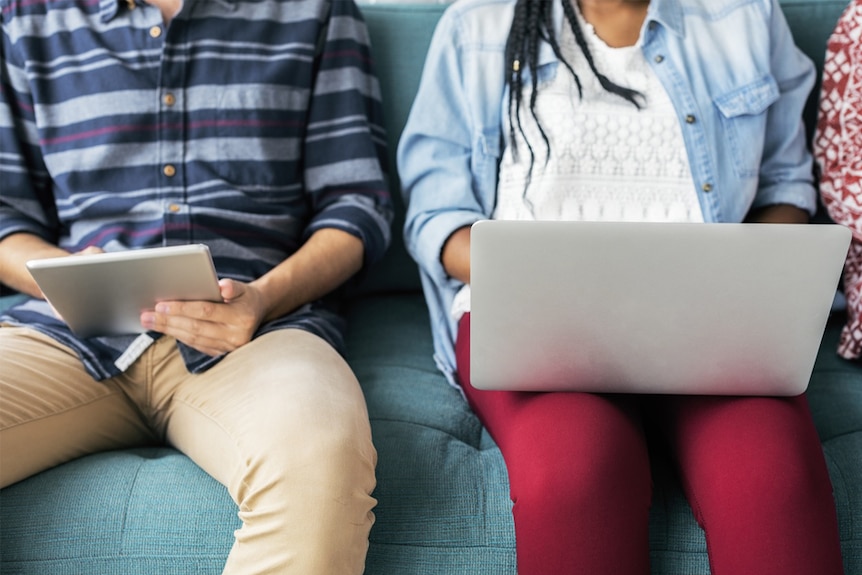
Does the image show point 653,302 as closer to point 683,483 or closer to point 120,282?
point 683,483

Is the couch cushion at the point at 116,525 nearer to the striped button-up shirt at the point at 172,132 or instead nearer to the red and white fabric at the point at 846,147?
the striped button-up shirt at the point at 172,132

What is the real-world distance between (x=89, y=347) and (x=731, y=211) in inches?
37.8

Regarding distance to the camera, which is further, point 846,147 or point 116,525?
point 846,147

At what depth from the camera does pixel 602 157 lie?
46.9 inches

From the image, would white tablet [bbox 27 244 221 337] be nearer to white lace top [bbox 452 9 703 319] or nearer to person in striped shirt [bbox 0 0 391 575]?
person in striped shirt [bbox 0 0 391 575]

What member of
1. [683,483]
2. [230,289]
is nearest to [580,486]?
[683,483]

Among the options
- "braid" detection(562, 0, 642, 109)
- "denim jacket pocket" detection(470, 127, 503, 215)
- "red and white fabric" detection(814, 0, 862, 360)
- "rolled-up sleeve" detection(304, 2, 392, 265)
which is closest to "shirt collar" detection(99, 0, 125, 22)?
"rolled-up sleeve" detection(304, 2, 392, 265)

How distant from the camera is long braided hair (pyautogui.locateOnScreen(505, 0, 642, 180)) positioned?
121 cm

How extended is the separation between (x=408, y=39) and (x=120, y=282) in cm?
75

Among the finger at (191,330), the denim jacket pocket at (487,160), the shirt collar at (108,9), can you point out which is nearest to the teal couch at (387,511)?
the finger at (191,330)

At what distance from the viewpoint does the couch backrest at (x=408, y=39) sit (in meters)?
1.45

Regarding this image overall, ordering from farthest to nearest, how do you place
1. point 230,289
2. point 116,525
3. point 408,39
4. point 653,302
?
1. point 408,39
2. point 230,289
3. point 116,525
4. point 653,302

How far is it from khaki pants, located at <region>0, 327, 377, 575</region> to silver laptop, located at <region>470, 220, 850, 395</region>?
0.20m

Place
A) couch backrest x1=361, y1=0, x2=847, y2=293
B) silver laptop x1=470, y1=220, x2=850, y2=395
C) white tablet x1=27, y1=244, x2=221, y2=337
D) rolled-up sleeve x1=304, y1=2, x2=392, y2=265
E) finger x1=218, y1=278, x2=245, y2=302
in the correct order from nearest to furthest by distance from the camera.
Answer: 1. silver laptop x1=470, y1=220, x2=850, y2=395
2. white tablet x1=27, y1=244, x2=221, y2=337
3. finger x1=218, y1=278, x2=245, y2=302
4. rolled-up sleeve x1=304, y1=2, x2=392, y2=265
5. couch backrest x1=361, y1=0, x2=847, y2=293
